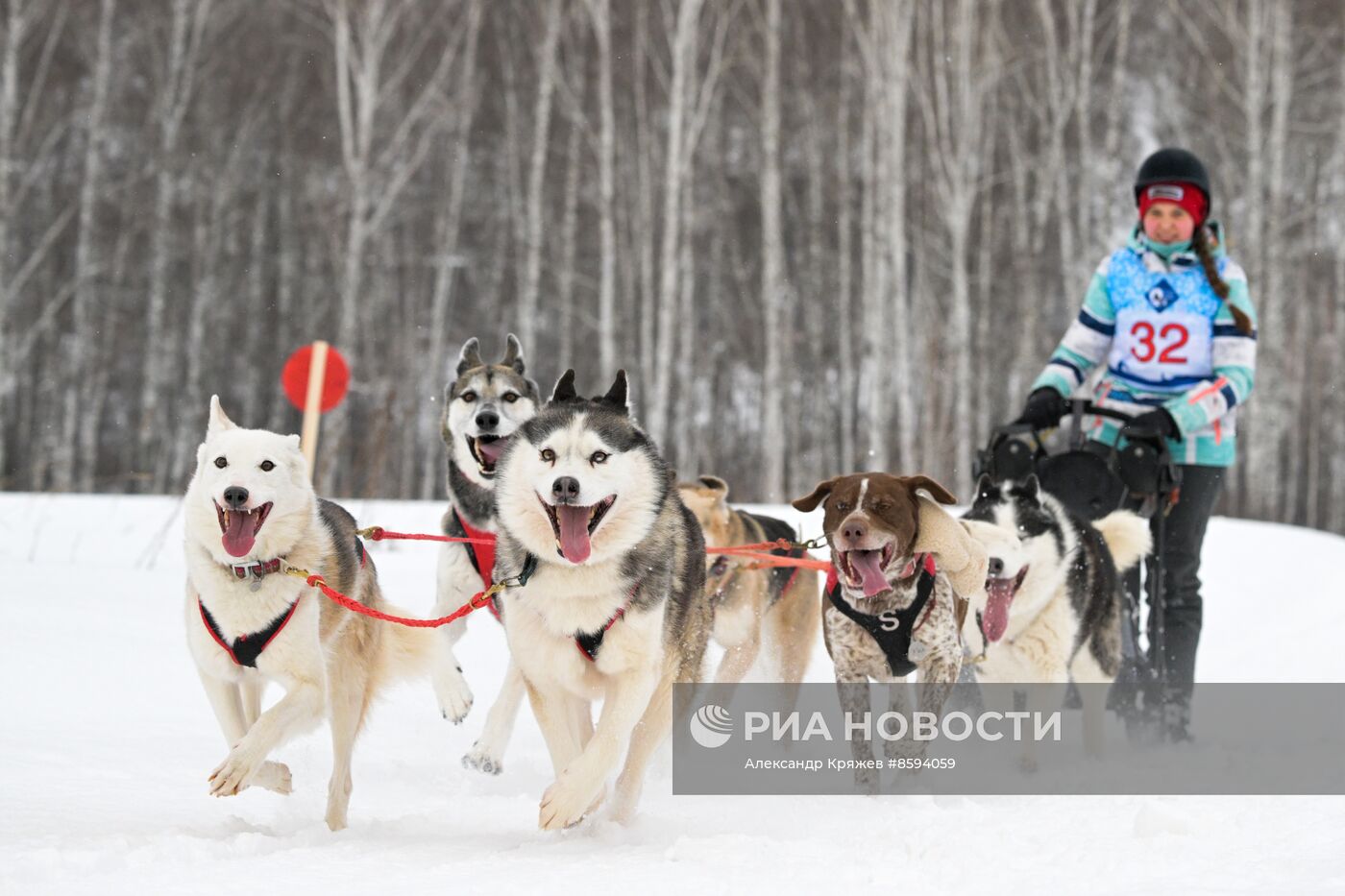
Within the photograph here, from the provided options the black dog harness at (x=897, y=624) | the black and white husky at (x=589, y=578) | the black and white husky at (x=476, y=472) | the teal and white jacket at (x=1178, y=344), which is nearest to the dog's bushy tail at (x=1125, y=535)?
the teal and white jacket at (x=1178, y=344)

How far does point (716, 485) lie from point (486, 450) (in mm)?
1117

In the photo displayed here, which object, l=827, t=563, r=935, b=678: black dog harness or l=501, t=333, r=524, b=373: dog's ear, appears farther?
l=501, t=333, r=524, b=373: dog's ear

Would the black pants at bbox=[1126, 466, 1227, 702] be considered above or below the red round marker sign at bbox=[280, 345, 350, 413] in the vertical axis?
below

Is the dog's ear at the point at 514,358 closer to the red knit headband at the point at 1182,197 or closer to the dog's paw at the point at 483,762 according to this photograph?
the dog's paw at the point at 483,762

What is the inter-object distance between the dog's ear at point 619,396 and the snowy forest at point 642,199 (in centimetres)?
934

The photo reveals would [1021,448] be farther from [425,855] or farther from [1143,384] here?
[425,855]

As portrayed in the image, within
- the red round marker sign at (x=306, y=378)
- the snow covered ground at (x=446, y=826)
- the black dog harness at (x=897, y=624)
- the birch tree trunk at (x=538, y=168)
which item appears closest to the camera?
the snow covered ground at (x=446, y=826)

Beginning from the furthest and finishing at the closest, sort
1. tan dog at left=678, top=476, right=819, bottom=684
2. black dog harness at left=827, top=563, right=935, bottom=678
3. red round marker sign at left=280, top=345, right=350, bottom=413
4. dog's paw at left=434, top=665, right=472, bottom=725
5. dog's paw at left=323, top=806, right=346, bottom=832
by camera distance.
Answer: red round marker sign at left=280, top=345, right=350, bottom=413
tan dog at left=678, top=476, right=819, bottom=684
dog's paw at left=434, top=665, right=472, bottom=725
black dog harness at left=827, top=563, right=935, bottom=678
dog's paw at left=323, top=806, right=346, bottom=832

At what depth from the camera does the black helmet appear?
433 cm

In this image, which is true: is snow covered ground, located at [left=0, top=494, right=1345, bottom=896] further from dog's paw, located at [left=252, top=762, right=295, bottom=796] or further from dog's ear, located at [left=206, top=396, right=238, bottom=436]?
dog's ear, located at [left=206, top=396, right=238, bottom=436]

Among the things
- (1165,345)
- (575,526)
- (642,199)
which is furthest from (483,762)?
(642,199)

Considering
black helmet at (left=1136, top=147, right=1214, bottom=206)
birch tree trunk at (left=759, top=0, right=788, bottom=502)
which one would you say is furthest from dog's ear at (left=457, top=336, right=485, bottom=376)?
birch tree trunk at (left=759, top=0, right=788, bottom=502)

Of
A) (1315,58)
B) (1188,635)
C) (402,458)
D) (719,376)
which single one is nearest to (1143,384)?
(1188,635)

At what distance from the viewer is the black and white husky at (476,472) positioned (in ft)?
13.6
